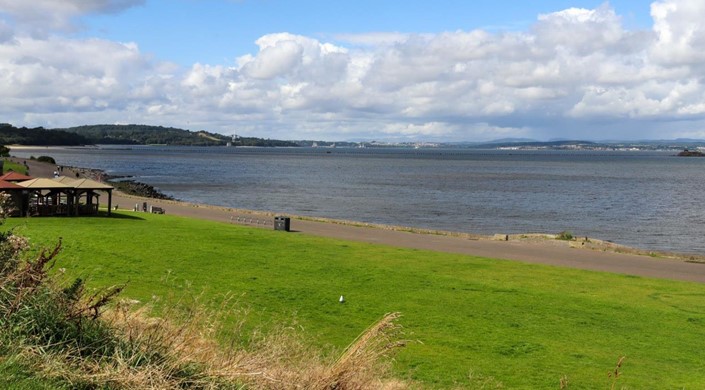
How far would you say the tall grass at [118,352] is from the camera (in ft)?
19.1

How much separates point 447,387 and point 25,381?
6723 millimetres

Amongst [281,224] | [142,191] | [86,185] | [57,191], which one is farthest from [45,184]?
[142,191]

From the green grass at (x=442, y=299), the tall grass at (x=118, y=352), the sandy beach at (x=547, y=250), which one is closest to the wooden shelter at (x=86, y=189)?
the green grass at (x=442, y=299)

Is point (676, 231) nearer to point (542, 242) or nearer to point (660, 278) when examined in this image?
point (542, 242)

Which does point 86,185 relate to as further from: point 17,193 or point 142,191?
point 142,191

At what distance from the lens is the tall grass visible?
583 centimetres

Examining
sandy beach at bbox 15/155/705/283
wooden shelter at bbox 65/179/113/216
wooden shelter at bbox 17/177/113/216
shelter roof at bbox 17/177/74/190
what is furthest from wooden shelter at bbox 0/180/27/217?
sandy beach at bbox 15/155/705/283

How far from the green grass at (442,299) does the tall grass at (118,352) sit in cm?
142

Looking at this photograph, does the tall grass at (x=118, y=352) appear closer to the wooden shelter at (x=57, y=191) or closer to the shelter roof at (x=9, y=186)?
the shelter roof at (x=9, y=186)

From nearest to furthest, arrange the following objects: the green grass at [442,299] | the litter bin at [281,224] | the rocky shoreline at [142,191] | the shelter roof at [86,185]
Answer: the green grass at [442,299], the shelter roof at [86,185], the litter bin at [281,224], the rocky shoreline at [142,191]

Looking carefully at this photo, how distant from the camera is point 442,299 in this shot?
56.6 feet

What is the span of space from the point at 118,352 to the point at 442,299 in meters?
12.0

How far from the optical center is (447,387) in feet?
34.4

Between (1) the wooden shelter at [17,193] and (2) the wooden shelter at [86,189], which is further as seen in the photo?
(2) the wooden shelter at [86,189]
